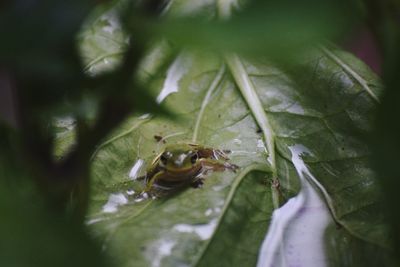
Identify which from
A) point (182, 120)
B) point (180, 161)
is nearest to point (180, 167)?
point (180, 161)

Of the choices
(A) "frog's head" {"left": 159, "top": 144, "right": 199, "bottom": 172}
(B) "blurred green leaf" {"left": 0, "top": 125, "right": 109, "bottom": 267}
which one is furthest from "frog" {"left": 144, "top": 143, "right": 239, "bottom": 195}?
(B) "blurred green leaf" {"left": 0, "top": 125, "right": 109, "bottom": 267}

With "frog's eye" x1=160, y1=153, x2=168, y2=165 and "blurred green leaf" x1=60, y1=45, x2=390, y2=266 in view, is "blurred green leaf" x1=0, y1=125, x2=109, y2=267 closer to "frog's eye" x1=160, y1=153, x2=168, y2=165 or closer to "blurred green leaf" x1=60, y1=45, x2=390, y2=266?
"blurred green leaf" x1=60, y1=45, x2=390, y2=266

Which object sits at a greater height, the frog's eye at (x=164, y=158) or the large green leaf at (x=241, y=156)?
the frog's eye at (x=164, y=158)

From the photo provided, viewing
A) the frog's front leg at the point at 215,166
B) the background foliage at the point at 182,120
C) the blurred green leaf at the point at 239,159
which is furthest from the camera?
the frog's front leg at the point at 215,166

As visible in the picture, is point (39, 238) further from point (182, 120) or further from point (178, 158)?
point (178, 158)

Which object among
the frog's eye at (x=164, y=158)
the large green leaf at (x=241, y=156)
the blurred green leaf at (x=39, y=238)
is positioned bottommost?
the large green leaf at (x=241, y=156)

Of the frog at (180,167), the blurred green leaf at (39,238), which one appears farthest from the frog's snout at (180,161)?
the blurred green leaf at (39,238)

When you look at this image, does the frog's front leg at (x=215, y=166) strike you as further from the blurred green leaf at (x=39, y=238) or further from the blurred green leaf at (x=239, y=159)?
the blurred green leaf at (x=39, y=238)
